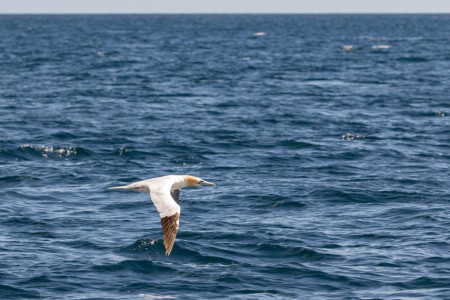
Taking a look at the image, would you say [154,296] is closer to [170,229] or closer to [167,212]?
[170,229]

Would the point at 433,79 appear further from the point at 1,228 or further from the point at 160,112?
the point at 1,228

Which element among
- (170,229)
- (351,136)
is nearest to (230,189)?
(170,229)

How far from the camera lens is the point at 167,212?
20.9 meters

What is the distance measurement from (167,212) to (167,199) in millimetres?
719

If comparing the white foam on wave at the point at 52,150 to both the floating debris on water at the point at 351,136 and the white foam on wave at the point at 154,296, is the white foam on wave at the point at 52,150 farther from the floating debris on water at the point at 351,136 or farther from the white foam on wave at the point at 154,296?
the white foam on wave at the point at 154,296

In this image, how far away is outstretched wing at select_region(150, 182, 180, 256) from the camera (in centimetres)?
2034

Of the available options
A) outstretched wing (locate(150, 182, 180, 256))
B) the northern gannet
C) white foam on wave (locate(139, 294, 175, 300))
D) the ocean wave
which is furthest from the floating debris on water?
white foam on wave (locate(139, 294, 175, 300))

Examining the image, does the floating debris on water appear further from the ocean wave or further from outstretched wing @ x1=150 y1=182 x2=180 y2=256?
outstretched wing @ x1=150 y1=182 x2=180 y2=256

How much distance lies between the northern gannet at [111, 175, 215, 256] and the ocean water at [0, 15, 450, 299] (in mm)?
1686

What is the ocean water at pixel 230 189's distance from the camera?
22641 mm

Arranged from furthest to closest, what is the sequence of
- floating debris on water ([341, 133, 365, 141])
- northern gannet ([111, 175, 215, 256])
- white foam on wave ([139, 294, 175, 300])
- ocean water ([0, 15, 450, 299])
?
floating debris on water ([341, 133, 365, 141]) < ocean water ([0, 15, 450, 299]) < white foam on wave ([139, 294, 175, 300]) < northern gannet ([111, 175, 215, 256])

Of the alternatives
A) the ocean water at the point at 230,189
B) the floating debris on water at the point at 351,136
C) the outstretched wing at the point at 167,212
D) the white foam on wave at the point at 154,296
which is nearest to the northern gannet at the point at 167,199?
the outstretched wing at the point at 167,212

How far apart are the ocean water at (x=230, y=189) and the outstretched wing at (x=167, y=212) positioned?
1.67m

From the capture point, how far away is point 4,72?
77.8 meters
